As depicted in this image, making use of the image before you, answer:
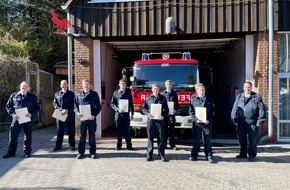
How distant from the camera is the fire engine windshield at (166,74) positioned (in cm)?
1113

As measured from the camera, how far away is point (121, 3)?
1193 cm

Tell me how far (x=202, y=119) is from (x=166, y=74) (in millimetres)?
2722

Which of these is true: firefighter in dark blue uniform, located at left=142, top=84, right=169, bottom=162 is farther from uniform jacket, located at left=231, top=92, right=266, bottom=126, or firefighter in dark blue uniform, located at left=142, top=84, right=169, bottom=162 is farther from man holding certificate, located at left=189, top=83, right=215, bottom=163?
uniform jacket, located at left=231, top=92, right=266, bottom=126

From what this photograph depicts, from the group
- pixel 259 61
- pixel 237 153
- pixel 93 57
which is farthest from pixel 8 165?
pixel 259 61

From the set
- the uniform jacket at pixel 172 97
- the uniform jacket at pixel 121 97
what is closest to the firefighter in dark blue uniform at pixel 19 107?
the uniform jacket at pixel 121 97

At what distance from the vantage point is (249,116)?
9.12 metres

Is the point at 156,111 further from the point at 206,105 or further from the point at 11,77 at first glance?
the point at 11,77

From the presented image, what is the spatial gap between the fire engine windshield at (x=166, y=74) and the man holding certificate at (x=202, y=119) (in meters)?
2.05

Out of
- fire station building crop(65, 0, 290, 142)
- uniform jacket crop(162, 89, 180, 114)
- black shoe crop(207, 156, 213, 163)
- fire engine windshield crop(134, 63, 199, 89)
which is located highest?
fire station building crop(65, 0, 290, 142)

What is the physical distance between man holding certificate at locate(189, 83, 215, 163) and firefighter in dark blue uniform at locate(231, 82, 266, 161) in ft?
2.51

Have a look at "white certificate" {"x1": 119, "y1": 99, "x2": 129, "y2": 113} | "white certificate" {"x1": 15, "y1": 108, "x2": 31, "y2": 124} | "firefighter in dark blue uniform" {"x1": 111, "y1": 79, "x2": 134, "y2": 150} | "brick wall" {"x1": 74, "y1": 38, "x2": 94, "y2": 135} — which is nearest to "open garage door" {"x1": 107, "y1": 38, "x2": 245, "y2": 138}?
"brick wall" {"x1": 74, "y1": 38, "x2": 94, "y2": 135}

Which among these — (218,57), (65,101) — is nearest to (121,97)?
(65,101)

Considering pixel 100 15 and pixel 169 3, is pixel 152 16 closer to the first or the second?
pixel 169 3

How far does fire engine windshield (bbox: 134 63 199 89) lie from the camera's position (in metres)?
11.1
